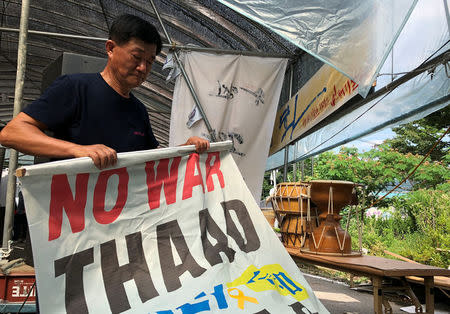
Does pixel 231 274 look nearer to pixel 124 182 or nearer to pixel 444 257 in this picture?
pixel 124 182

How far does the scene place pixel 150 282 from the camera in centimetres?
184

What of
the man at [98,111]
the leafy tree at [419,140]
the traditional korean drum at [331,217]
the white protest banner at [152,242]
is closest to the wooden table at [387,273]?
the traditional korean drum at [331,217]

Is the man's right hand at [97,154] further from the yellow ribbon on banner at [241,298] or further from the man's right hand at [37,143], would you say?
the yellow ribbon on banner at [241,298]

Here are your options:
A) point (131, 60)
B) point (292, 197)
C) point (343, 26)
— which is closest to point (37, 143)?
point (131, 60)

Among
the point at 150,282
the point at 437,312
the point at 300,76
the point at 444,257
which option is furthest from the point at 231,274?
the point at 444,257

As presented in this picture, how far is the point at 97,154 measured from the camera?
1765 mm

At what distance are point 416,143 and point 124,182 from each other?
18.4 m

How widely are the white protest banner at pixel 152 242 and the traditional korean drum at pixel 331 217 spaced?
209cm

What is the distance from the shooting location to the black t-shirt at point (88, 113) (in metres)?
1.81

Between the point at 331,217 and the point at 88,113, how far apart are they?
10.7ft

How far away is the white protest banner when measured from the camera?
167 centimetres

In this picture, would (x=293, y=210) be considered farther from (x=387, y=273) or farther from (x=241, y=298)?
(x=241, y=298)

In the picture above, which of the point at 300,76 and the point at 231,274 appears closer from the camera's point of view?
the point at 231,274

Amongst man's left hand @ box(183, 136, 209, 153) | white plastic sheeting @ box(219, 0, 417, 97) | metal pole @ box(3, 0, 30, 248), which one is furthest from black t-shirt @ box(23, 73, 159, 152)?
metal pole @ box(3, 0, 30, 248)
